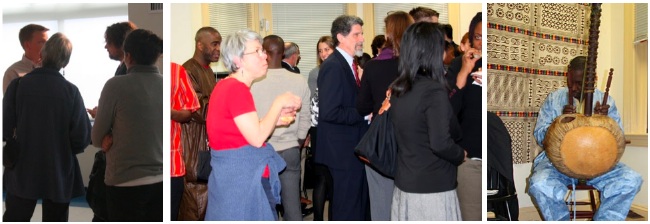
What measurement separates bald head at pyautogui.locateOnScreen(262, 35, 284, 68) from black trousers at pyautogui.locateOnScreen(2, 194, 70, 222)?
1236 millimetres

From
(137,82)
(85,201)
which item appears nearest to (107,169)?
(85,201)

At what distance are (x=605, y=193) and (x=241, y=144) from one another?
2.16 m

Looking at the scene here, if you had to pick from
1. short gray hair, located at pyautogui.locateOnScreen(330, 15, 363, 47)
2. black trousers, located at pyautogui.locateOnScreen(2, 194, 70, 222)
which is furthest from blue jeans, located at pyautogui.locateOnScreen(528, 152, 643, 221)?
black trousers, located at pyautogui.locateOnScreen(2, 194, 70, 222)

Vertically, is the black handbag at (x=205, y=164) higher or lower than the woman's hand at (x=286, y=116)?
lower

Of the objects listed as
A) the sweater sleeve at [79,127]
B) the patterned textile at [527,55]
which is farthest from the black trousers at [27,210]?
the patterned textile at [527,55]

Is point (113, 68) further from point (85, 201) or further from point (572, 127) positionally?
point (572, 127)

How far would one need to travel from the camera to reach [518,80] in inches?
164

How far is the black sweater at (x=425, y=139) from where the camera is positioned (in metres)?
2.37

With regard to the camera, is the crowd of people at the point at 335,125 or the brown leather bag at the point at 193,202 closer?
the crowd of people at the point at 335,125

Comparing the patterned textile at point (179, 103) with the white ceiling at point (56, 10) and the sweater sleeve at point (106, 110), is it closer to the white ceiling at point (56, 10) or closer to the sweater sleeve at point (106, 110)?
the sweater sleeve at point (106, 110)

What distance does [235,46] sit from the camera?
2535mm

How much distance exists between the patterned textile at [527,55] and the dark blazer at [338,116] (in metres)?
1.36

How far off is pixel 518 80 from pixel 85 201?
2891mm

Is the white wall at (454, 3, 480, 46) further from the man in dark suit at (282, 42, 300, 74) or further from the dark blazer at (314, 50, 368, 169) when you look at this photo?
the man in dark suit at (282, 42, 300, 74)
